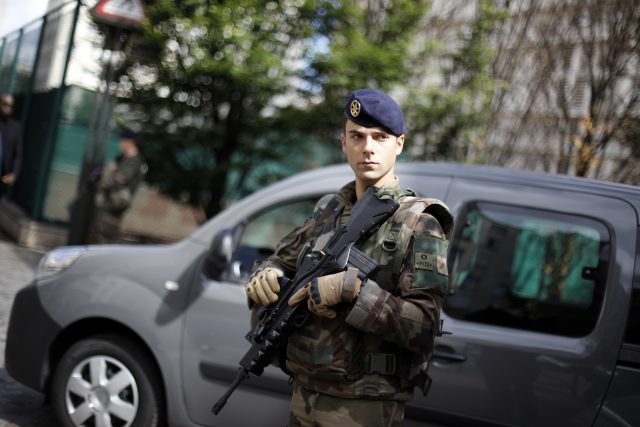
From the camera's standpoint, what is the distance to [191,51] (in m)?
9.62

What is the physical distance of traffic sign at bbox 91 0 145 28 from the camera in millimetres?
8352

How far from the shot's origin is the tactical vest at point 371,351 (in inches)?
91.3

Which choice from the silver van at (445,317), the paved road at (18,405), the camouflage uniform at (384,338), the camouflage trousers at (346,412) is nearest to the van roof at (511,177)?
the silver van at (445,317)

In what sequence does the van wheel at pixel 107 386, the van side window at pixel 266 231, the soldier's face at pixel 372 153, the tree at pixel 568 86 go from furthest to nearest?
the tree at pixel 568 86
the van side window at pixel 266 231
the van wheel at pixel 107 386
the soldier's face at pixel 372 153

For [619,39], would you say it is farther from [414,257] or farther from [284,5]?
[414,257]

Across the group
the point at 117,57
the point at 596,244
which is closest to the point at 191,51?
the point at 117,57

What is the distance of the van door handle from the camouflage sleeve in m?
1.12

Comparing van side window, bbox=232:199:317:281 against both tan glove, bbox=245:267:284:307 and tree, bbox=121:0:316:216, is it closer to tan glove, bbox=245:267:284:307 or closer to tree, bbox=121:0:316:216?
tree, bbox=121:0:316:216

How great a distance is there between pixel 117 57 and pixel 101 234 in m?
2.47

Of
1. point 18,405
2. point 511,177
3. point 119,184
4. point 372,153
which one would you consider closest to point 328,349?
point 372,153

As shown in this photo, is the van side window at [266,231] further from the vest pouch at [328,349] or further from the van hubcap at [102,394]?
the vest pouch at [328,349]

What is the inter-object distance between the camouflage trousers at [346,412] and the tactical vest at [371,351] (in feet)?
0.11

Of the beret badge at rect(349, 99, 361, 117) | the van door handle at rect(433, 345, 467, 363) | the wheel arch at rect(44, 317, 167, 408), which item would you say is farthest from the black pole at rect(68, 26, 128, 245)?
the beret badge at rect(349, 99, 361, 117)

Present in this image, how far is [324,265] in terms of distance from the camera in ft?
7.64
